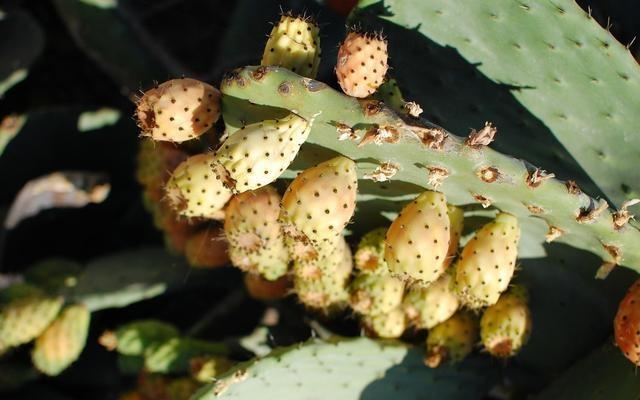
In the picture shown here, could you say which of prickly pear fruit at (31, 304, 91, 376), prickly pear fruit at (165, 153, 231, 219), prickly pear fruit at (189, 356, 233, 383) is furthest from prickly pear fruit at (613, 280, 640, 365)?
prickly pear fruit at (31, 304, 91, 376)

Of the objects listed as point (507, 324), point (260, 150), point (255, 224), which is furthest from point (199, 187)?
point (507, 324)

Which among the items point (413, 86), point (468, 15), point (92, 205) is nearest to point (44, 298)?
point (92, 205)

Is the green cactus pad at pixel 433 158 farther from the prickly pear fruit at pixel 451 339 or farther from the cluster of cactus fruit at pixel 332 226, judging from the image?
the prickly pear fruit at pixel 451 339

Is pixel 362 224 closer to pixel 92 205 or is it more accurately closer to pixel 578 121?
pixel 578 121

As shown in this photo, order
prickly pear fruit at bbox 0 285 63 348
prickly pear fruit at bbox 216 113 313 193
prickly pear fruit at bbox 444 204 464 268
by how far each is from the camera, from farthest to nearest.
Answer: prickly pear fruit at bbox 0 285 63 348 < prickly pear fruit at bbox 444 204 464 268 < prickly pear fruit at bbox 216 113 313 193

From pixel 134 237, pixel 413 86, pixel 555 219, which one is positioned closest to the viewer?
pixel 555 219

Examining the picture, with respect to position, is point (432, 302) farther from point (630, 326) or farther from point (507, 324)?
point (630, 326)

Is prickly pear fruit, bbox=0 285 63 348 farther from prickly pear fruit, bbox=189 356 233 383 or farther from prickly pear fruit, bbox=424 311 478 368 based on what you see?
prickly pear fruit, bbox=424 311 478 368
